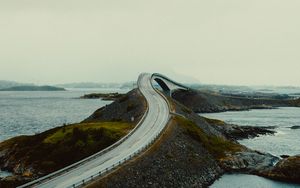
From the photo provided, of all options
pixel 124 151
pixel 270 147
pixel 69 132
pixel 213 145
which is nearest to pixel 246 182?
pixel 213 145

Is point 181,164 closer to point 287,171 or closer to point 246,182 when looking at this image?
point 246,182

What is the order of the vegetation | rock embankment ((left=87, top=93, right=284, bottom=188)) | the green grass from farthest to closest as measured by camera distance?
1. the green grass
2. the vegetation
3. rock embankment ((left=87, top=93, right=284, bottom=188))

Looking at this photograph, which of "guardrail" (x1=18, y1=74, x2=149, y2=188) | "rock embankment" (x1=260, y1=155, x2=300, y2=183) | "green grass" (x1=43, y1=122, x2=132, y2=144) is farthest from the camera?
"green grass" (x1=43, y1=122, x2=132, y2=144)

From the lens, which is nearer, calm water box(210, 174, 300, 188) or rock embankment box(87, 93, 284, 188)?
rock embankment box(87, 93, 284, 188)

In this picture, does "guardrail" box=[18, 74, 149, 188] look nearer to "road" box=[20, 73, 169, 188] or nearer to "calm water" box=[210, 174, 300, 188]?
"road" box=[20, 73, 169, 188]

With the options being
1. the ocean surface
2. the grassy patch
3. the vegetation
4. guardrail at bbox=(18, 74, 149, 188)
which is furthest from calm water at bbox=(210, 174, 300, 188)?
the vegetation

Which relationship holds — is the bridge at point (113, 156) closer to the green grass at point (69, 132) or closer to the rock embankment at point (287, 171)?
the green grass at point (69, 132)

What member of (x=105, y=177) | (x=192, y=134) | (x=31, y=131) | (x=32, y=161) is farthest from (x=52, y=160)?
(x=31, y=131)

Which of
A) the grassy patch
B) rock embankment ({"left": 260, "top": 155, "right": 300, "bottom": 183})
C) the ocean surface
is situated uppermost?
the grassy patch
